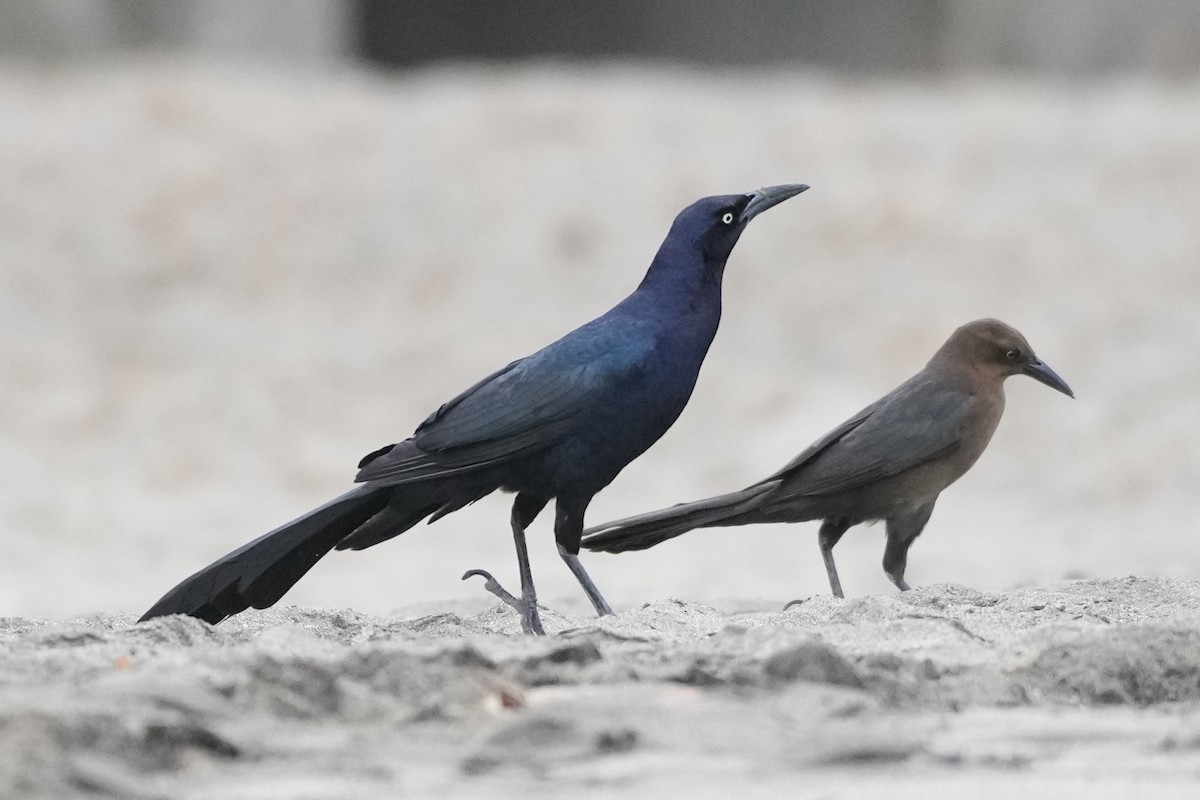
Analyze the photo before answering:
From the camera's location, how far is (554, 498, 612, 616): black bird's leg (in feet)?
15.3

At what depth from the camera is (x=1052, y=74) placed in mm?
18469

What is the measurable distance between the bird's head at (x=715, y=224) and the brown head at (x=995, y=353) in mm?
990

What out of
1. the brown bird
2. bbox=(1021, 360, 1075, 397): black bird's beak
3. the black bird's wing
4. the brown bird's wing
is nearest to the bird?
the black bird's wing

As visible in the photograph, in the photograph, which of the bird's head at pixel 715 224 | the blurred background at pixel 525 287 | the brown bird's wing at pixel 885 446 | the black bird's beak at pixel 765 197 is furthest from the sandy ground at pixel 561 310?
the black bird's beak at pixel 765 197

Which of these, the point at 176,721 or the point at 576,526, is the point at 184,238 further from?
the point at 176,721

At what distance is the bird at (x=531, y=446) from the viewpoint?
456 centimetres

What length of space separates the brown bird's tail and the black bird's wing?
68 cm

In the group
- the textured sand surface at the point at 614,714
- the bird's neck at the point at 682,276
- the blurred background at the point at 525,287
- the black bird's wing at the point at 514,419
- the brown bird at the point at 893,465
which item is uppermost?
the blurred background at the point at 525,287

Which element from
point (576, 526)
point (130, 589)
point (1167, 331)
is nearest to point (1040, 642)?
point (576, 526)

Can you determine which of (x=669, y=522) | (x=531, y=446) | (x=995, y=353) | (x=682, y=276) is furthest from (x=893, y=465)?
(x=531, y=446)

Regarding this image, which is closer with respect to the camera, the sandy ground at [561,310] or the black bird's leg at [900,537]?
the black bird's leg at [900,537]

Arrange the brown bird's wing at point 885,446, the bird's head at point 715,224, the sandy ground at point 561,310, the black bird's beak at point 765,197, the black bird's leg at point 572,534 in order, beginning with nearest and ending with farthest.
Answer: the black bird's leg at point 572,534, the bird's head at point 715,224, the black bird's beak at point 765,197, the brown bird's wing at point 885,446, the sandy ground at point 561,310

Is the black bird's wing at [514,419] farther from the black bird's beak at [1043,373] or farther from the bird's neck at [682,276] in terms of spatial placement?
the black bird's beak at [1043,373]

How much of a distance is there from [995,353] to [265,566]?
235 cm
